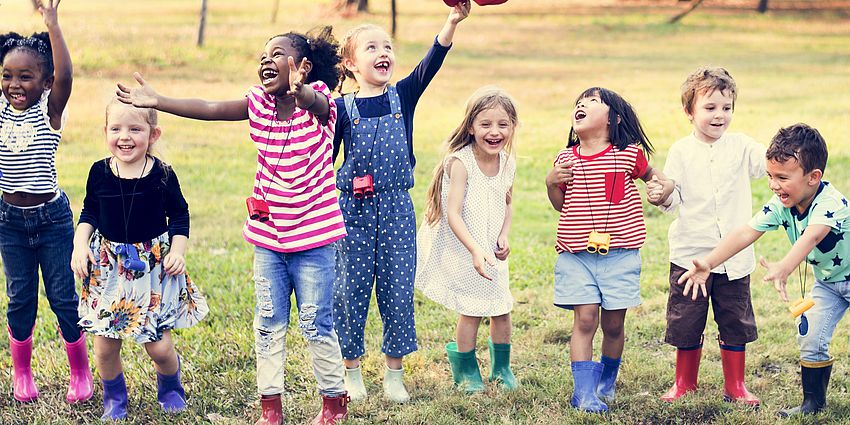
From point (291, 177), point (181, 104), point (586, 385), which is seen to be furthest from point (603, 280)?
point (181, 104)

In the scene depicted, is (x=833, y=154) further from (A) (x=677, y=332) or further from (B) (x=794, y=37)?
(B) (x=794, y=37)

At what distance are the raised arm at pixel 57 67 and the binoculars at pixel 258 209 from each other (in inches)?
38.3

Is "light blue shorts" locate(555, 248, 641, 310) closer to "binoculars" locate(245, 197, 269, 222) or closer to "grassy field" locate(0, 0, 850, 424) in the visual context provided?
"grassy field" locate(0, 0, 850, 424)

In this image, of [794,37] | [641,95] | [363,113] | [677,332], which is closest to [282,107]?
[363,113]

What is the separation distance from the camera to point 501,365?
17.2 ft

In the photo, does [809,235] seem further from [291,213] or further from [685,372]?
[291,213]

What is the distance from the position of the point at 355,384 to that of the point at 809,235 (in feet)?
7.17

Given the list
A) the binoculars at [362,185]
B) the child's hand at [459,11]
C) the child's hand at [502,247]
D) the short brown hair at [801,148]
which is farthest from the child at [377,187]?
the short brown hair at [801,148]

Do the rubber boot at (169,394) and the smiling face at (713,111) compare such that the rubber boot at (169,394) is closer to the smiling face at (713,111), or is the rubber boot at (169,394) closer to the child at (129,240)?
the child at (129,240)

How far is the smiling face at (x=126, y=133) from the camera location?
179 inches

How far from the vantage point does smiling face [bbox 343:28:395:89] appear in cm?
476

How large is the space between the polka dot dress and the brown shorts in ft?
2.61

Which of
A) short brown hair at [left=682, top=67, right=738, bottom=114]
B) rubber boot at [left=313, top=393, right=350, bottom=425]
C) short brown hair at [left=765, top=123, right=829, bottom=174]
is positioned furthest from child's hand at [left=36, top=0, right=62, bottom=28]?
short brown hair at [left=765, top=123, right=829, bottom=174]

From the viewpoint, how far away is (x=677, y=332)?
196 inches
